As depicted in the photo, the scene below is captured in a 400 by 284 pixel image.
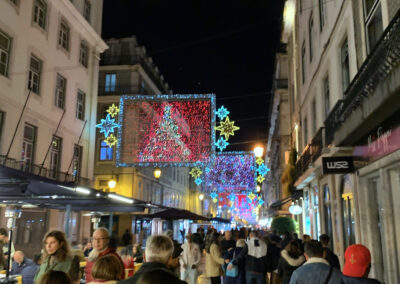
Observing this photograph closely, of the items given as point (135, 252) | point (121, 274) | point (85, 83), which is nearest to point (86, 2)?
point (85, 83)

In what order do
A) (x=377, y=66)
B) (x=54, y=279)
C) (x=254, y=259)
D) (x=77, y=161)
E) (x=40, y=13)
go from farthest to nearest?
(x=77, y=161) → (x=40, y=13) → (x=254, y=259) → (x=377, y=66) → (x=54, y=279)

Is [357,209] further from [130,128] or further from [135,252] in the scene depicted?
[130,128]

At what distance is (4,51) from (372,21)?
589 inches

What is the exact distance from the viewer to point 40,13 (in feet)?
67.6

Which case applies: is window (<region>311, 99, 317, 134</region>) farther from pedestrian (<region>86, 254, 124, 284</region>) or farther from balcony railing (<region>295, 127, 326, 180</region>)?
pedestrian (<region>86, 254, 124, 284</region>)

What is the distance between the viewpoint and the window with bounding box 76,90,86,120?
82.4 ft

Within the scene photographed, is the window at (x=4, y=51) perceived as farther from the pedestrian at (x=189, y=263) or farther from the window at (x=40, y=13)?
the pedestrian at (x=189, y=263)

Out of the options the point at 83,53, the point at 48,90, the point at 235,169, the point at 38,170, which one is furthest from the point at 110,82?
the point at 38,170

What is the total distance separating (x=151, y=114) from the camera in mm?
18812

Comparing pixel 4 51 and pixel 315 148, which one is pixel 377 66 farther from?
pixel 4 51

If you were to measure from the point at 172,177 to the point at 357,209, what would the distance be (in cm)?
4193

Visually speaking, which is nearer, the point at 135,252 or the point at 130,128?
the point at 135,252

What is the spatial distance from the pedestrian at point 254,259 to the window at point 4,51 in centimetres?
1342

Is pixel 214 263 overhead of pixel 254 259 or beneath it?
beneath
